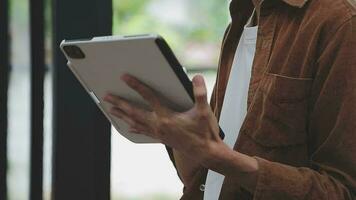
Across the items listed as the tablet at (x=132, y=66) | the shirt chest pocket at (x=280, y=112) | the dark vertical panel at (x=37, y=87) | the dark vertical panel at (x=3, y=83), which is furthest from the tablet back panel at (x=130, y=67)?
the dark vertical panel at (x=3, y=83)

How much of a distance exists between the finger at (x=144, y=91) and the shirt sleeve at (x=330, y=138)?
0.17m

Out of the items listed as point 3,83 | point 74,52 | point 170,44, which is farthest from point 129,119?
point 3,83

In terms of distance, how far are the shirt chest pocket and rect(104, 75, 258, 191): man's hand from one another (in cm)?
6

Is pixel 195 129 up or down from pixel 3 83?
up

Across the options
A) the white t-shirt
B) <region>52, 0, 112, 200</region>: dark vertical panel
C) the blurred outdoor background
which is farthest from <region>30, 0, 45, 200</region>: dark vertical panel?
the white t-shirt

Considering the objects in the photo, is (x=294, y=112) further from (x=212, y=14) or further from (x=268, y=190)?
(x=212, y=14)

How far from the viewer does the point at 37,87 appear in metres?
1.47

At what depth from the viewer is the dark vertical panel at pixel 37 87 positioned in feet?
4.81

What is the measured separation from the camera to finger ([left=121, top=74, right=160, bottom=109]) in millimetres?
709

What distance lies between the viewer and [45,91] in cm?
146

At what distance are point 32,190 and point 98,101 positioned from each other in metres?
0.81

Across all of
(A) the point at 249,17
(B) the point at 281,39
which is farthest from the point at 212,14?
(B) the point at 281,39

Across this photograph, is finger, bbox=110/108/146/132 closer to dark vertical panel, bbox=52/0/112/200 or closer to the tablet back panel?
the tablet back panel

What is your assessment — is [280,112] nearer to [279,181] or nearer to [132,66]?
[279,181]
